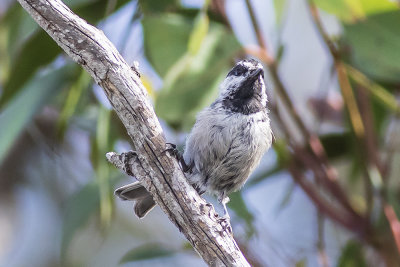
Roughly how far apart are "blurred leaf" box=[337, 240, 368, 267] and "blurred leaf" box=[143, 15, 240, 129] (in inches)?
44.1

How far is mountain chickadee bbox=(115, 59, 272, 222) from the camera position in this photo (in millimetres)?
2506

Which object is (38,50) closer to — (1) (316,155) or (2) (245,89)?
(2) (245,89)

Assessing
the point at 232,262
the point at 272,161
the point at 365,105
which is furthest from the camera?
the point at 272,161

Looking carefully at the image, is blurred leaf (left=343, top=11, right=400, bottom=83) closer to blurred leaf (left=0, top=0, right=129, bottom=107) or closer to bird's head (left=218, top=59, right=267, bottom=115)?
bird's head (left=218, top=59, right=267, bottom=115)

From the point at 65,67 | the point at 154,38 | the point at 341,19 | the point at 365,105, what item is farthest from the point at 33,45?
the point at 365,105

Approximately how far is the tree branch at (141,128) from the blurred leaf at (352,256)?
158 cm

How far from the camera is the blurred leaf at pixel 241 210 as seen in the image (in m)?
2.72

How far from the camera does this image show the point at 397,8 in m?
2.87

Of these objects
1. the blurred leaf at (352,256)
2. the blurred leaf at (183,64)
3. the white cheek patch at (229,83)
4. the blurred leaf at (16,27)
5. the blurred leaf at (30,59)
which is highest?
the blurred leaf at (16,27)

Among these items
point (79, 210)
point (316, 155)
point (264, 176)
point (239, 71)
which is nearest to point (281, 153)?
point (316, 155)

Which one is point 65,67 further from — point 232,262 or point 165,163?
point 232,262

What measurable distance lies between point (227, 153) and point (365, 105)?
3.24ft

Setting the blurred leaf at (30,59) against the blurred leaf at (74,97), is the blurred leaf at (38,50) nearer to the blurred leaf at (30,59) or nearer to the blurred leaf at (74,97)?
the blurred leaf at (30,59)

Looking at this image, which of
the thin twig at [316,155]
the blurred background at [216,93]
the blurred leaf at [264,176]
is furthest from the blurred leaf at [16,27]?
the blurred leaf at [264,176]
